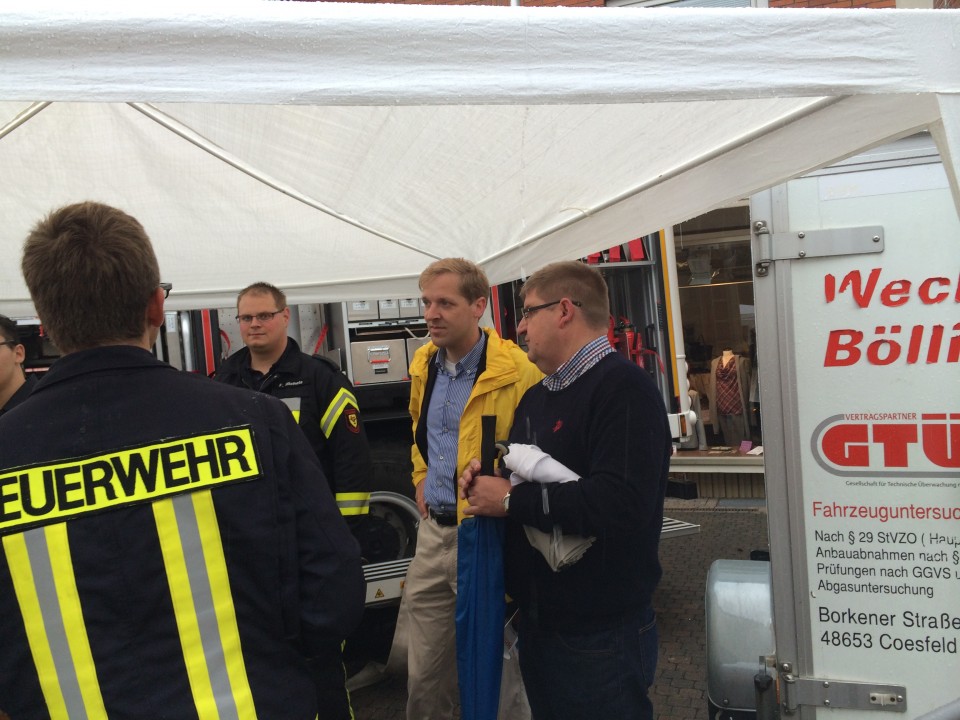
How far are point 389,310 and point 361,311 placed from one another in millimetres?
197

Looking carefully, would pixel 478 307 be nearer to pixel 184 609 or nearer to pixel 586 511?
pixel 586 511

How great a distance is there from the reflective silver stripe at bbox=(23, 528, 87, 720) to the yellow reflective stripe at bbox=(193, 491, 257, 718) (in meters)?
0.24

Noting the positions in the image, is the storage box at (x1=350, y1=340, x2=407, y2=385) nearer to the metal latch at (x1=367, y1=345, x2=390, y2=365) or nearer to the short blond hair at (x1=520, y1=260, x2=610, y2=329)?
the metal latch at (x1=367, y1=345, x2=390, y2=365)

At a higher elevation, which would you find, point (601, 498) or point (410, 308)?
point (410, 308)

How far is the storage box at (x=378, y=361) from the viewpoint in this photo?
16.9 feet

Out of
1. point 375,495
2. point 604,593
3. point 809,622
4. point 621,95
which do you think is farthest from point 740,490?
point 621,95

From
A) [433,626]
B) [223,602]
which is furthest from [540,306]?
[433,626]

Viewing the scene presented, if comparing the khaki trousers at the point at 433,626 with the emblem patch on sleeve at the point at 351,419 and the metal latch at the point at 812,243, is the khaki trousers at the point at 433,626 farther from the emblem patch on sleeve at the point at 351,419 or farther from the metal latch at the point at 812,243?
the metal latch at the point at 812,243

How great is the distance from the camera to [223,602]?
134 centimetres

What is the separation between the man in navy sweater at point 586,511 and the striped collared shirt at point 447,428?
2.48 feet

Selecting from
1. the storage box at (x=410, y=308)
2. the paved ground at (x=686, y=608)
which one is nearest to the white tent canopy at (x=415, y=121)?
the storage box at (x=410, y=308)

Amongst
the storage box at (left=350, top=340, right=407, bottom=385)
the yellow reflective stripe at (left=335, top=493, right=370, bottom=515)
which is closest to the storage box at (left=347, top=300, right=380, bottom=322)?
the storage box at (left=350, top=340, right=407, bottom=385)

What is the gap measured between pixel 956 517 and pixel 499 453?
1.33 m

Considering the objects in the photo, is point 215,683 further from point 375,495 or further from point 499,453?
point 375,495
